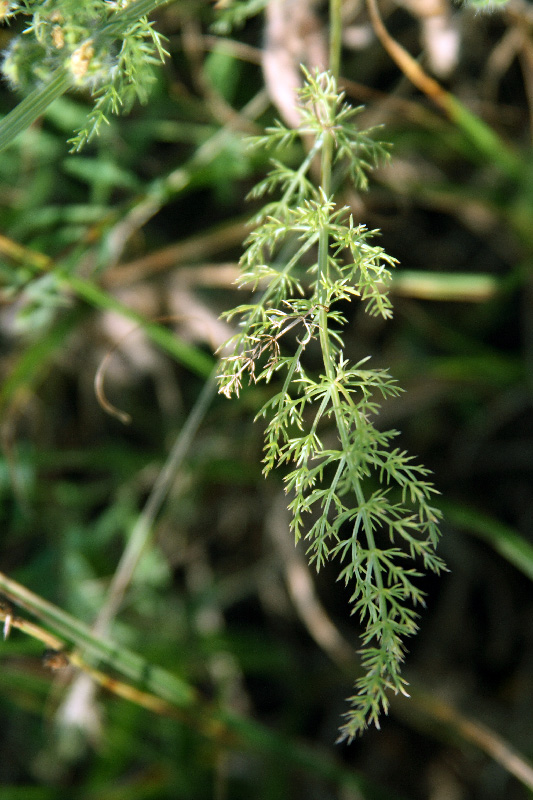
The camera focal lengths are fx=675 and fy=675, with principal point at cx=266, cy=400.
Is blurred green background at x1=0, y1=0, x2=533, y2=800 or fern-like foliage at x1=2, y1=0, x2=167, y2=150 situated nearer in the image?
fern-like foliage at x1=2, y1=0, x2=167, y2=150

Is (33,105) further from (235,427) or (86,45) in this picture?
(235,427)

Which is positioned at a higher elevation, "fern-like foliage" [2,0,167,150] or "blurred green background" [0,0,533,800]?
"fern-like foliage" [2,0,167,150]

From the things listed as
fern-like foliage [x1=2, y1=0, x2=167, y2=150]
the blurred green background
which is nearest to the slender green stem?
fern-like foliage [x1=2, y1=0, x2=167, y2=150]

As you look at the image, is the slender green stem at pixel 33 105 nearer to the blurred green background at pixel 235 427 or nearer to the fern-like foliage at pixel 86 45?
the fern-like foliage at pixel 86 45

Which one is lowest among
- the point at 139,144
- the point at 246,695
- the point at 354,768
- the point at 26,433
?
the point at 354,768

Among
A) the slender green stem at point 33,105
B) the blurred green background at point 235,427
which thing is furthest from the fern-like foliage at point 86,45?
the blurred green background at point 235,427

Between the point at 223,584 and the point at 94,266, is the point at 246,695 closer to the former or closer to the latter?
the point at 223,584

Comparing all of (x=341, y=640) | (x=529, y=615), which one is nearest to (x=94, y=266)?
(x=341, y=640)

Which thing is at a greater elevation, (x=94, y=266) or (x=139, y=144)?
(x=139, y=144)

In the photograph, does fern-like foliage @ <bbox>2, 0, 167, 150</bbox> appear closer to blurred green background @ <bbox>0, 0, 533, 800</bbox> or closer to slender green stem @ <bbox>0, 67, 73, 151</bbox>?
slender green stem @ <bbox>0, 67, 73, 151</bbox>

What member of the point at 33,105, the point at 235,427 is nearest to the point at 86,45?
the point at 33,105
